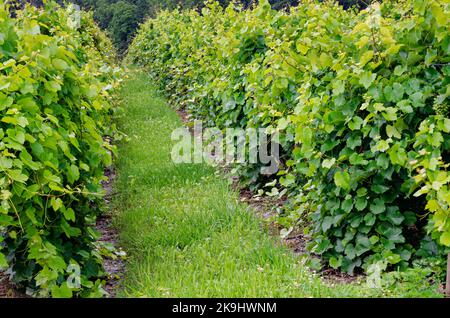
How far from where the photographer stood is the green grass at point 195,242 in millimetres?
3047

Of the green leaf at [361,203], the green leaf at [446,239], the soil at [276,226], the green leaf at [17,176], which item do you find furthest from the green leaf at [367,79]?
the green leaf at [17,176]

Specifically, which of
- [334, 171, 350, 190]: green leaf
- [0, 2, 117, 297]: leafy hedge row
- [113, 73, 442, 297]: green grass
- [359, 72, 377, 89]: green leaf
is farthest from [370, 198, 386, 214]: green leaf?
[0, 2, 117, 297]: leafy hedge row

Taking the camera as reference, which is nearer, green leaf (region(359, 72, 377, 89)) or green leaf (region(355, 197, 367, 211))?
green leaf (region(359, 72, 377, 89))

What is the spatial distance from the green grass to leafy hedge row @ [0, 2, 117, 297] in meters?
0.45

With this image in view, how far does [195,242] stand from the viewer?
12.9 feet

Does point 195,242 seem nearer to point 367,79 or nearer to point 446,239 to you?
point 367,79

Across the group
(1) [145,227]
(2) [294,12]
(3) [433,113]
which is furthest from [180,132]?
(3) [433,113]

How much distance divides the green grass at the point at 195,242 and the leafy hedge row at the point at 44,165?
454 mm

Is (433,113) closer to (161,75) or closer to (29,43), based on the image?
(29,43)

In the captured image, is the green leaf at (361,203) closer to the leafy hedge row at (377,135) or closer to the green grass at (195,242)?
the leafy hedge row at (377,135)

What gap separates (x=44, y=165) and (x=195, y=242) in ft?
5.01

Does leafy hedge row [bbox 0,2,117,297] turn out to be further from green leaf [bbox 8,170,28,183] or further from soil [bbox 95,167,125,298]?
soil [bbox 95,167,125,298]

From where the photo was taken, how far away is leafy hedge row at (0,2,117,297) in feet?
8.46
